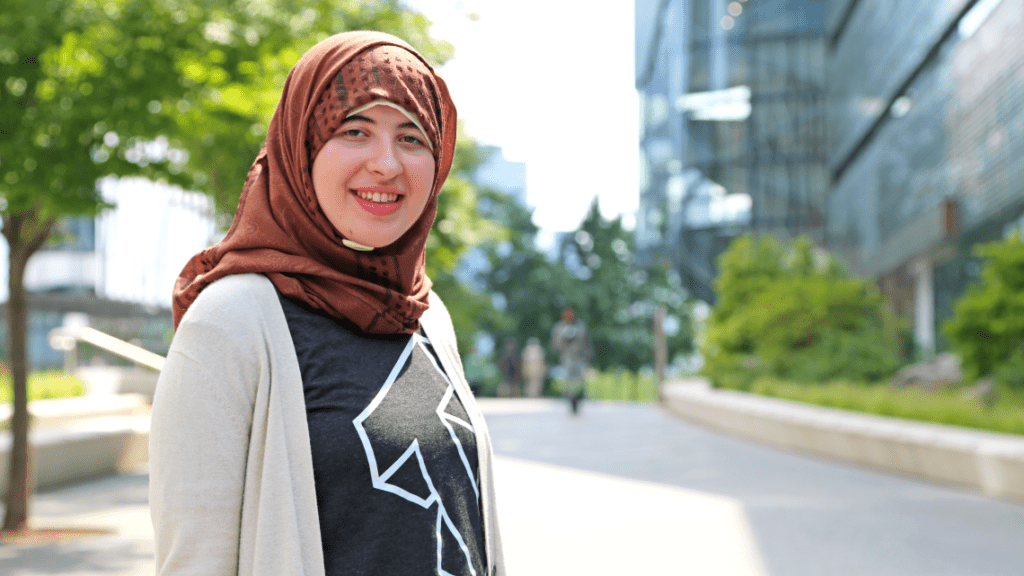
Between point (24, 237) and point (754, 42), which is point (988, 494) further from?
point (754, 42)

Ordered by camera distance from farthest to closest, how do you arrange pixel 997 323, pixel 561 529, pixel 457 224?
pixel 457 224
pixel 997 323
pixel 561 529

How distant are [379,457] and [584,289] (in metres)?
31.1

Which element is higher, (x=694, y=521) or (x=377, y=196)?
(x=377, y=196)

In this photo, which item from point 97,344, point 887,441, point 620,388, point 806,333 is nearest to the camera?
point 887,441

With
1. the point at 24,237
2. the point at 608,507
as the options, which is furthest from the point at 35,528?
the point at 608,507

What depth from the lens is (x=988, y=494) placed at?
332 inches

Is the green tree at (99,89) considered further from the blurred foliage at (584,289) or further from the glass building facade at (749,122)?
the glass building facade at (749,122)

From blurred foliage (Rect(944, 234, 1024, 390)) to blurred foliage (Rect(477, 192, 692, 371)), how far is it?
20.1 m

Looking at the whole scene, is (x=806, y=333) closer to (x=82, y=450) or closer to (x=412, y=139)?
(x=82, y=450)

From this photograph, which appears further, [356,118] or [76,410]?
[76,410]

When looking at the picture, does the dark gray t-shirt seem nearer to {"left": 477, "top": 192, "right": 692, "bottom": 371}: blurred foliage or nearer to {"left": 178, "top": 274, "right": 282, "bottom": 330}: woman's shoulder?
{"left": 178, "top": 274, "right": 282, "bottom": 330}: woman's shoulder

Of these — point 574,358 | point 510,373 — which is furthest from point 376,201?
point 510,373

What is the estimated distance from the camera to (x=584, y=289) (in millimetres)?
32688

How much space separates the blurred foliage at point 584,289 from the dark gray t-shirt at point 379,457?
2896cm
